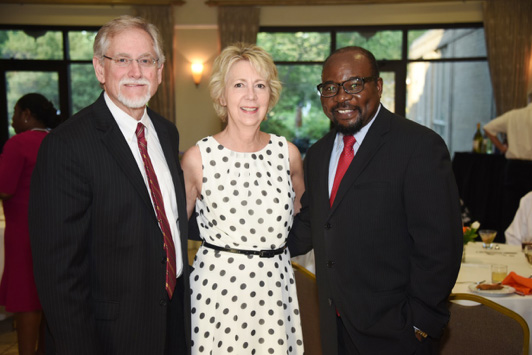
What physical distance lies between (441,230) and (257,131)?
998 mm

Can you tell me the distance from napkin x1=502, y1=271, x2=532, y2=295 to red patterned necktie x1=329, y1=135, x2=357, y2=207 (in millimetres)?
1411

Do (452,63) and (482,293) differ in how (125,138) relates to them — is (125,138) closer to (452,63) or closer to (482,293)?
(482,293)

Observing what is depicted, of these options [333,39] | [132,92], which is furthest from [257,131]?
[333,39]

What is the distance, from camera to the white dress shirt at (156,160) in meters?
1.91

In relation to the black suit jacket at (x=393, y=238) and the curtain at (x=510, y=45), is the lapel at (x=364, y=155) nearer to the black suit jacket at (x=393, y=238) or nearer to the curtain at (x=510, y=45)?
the black suit jacket at (x=393, y=238)

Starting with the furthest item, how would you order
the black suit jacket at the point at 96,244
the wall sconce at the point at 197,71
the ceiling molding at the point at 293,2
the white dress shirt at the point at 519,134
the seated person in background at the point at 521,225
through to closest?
the wall sconce at the point at 197,71 < the ceiling molding at the point at 293,2 < the white dress shirt at the point at 519,134 < the seated person in background at the point at 521,225 < the black suit jacket at the point at 96,244

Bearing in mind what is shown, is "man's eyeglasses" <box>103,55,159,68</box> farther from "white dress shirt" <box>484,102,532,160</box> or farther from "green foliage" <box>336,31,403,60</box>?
"green foliage" <box>336,31,403,60</box>

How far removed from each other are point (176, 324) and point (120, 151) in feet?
2.50

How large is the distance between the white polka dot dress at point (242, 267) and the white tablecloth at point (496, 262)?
114 cm

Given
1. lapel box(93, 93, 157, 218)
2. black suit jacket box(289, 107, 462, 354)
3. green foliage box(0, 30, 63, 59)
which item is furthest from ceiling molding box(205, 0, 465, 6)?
lapel box(93, 93, 157, 218)

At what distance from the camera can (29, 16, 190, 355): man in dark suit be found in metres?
1.66

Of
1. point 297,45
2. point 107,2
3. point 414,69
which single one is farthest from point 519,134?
point 107,2

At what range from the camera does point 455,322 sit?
7.19ft

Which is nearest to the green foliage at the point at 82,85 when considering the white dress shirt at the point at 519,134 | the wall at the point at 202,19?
the wall at the point at 202,19
